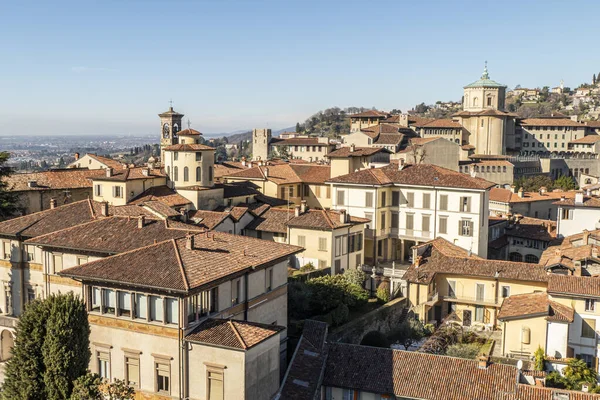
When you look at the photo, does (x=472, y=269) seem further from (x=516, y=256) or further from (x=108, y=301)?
(x=108, y=301)

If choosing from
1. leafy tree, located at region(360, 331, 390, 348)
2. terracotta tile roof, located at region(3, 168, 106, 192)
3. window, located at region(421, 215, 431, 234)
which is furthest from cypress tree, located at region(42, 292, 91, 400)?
window, located at region(421, 215, 431, 234)

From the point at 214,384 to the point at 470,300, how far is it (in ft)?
70.0

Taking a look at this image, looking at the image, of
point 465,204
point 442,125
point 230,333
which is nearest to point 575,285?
point 465,204

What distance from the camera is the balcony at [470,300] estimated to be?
37906mm

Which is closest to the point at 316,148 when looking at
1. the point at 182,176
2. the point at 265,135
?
the point at 265,135

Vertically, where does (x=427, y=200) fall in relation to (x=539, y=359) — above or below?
above

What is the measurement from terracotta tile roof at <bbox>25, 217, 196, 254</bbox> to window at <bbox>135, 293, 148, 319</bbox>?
5.36 m

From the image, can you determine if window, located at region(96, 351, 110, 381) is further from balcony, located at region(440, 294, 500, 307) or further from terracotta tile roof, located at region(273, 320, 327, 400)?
balcony, located at region(440, 294, 500, 307)

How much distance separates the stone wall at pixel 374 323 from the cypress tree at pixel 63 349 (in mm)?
13309

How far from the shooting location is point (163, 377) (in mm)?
22422

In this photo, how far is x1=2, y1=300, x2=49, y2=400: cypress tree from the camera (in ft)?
68.9

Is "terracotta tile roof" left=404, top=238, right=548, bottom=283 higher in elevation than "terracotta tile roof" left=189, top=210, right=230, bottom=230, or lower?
lower

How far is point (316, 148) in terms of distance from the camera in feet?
325

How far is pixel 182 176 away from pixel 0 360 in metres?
18.6
